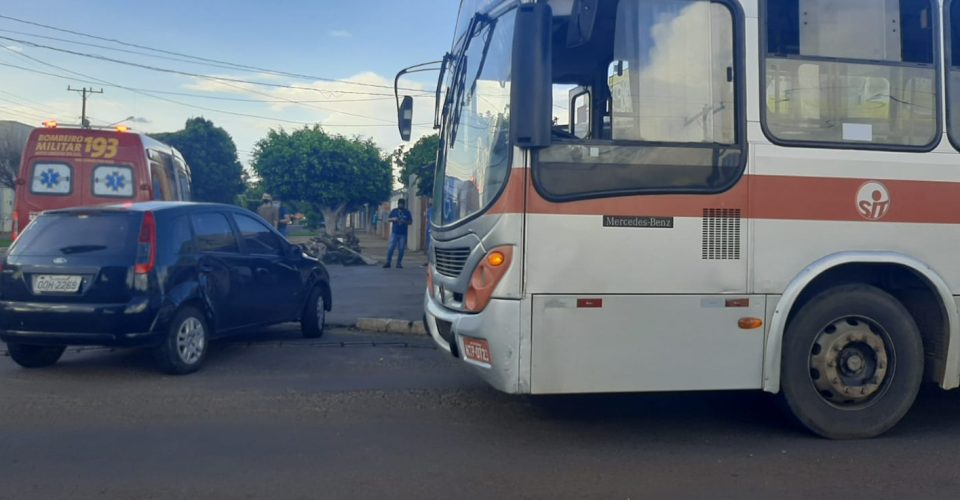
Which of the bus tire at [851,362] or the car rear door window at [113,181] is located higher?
the car rear door window at [113,181]

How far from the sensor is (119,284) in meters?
7.49

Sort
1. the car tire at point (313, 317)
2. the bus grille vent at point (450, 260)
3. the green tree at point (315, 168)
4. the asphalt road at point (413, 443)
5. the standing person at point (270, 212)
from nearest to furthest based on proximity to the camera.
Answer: the asphalt road at point (413, 443) → the bus grille vent at point (450, 260) → the car tire at point (313, 317) → the standing person at point (270, 212) → the green tree at point (315, 168)

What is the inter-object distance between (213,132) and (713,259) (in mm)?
60230

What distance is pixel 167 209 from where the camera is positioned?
8062mm

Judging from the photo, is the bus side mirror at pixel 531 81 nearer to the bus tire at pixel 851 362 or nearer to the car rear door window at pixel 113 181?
the bus tire at pixel 851 362

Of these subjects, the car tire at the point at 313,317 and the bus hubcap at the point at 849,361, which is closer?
the bus hubcap at the point at 849,361

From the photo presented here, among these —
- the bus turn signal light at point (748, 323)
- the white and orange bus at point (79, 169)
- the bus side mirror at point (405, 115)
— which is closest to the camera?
the bus turn signal light at point (748, 323)

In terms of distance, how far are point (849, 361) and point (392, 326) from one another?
20.0 feet

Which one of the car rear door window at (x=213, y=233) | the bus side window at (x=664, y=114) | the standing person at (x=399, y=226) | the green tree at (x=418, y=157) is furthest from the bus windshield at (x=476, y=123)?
the green tree at (x=418, y=157)

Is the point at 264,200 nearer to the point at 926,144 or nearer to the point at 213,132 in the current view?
the point at 926,144

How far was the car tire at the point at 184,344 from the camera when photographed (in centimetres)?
769

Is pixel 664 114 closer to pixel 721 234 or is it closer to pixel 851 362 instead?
pixel 721 234

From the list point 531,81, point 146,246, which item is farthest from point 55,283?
point 531,81

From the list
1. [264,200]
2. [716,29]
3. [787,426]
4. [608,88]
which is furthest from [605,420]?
[264,200]
